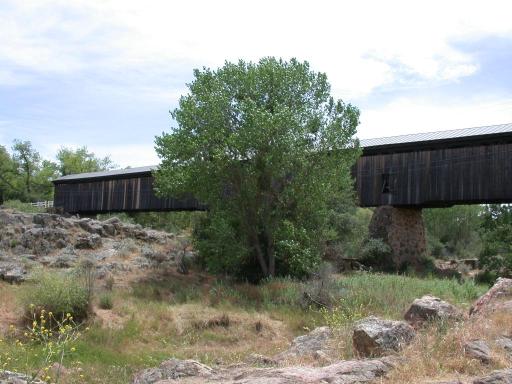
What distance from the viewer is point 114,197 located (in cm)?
4109

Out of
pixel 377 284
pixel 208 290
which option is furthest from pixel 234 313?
pixel 377 284

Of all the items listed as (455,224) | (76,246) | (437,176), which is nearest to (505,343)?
(437,176)

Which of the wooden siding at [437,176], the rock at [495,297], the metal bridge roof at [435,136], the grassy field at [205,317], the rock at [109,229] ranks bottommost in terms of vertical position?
the grassy field at [205,317]

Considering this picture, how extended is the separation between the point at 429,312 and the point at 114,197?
33465 millimetres

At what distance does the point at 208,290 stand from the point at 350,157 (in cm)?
754

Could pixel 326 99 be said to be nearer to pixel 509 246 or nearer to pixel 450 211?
pixel 509 246

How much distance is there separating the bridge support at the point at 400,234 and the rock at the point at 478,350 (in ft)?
69.8

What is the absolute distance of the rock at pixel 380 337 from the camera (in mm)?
7918

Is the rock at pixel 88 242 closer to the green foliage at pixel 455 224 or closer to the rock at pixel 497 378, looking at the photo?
the rock at pixel 497 378

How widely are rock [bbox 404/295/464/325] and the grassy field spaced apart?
1654 millimetres

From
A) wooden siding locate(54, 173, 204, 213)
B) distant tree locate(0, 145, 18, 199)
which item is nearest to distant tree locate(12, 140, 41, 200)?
distant tree locate(0, 145, 18, 199)

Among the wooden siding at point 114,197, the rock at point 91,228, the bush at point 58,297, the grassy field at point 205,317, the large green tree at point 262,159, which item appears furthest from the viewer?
the wooden siding at point 114,197

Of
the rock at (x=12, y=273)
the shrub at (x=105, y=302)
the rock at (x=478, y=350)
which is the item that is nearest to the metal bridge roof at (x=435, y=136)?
the shrub at (x=105, y=302)

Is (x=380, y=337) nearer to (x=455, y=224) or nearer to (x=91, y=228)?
(x=91, y=228)
